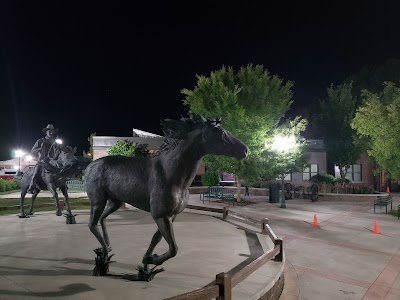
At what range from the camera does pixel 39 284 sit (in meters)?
5.45

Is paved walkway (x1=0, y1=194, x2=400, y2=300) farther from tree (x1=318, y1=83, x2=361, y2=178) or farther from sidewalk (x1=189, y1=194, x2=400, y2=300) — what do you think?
tree (x1=318, y1=83, x2=361, y2=178)

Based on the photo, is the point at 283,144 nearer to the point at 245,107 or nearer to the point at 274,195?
the point at 245,107

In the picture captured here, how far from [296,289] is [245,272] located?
194 cm

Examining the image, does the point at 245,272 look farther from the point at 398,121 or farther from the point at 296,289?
the point at 398,121

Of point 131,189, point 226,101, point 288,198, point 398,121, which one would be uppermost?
point 226,101

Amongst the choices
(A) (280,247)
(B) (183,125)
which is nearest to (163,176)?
(B) (183,125)

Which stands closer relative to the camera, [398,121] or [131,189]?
[131,189]

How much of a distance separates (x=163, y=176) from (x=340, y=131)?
102ft

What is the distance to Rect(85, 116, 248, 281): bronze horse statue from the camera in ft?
16.7

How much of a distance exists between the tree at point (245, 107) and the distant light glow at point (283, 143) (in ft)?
2.55

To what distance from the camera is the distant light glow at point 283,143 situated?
18703 mm

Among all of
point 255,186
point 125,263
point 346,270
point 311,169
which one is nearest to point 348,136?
point 311,169

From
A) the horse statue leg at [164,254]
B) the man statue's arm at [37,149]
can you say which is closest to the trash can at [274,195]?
the man statue's arm at [37,149]

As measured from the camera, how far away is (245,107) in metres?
21.0
